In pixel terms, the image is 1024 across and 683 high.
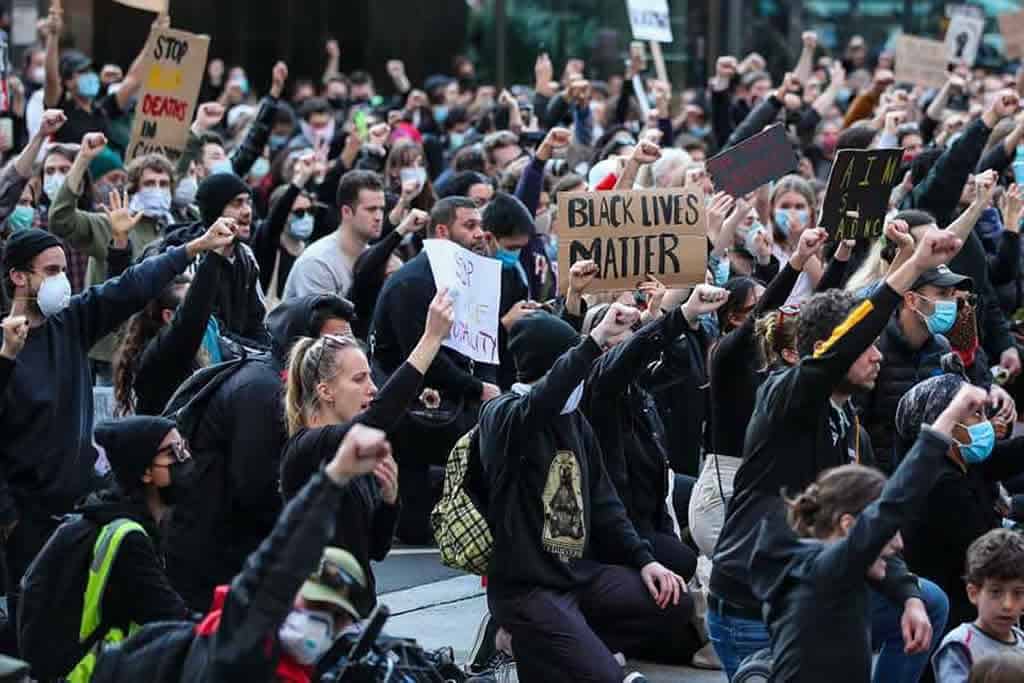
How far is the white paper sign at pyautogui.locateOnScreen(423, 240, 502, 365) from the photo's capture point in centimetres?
781

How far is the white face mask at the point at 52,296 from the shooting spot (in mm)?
7465

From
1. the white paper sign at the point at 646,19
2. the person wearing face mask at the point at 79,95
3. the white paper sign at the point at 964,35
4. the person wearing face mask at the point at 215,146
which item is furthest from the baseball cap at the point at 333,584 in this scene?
the white paper sign at the point at 964,35

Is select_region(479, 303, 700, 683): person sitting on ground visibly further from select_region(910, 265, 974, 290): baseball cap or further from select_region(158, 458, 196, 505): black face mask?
select_region(910, 265, 974, 290): baseball cap

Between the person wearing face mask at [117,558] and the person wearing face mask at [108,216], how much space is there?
312 centimetres

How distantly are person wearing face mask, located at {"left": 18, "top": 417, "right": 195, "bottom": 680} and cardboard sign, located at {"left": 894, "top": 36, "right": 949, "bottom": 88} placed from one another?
1237 centimetres

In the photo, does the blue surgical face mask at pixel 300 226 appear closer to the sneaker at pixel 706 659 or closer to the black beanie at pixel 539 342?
the sneaker at pixel 706 659

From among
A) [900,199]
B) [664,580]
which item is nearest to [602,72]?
[900,199]

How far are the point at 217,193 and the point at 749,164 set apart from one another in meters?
2.50

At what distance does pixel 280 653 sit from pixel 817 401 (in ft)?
6.51

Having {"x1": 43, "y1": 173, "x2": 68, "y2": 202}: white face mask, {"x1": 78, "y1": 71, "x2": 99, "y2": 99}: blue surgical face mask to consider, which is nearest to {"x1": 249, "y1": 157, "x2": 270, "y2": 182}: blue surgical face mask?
{"x1": 78, "y1": 71, "x2": 99, "y2": 99}: blue surgical face mask

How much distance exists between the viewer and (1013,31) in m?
17.0

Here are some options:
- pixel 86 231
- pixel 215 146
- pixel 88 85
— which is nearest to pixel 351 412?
pixel 86 231

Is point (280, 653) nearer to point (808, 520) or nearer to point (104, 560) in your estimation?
point (104, 560)

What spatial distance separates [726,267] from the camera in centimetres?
1008
